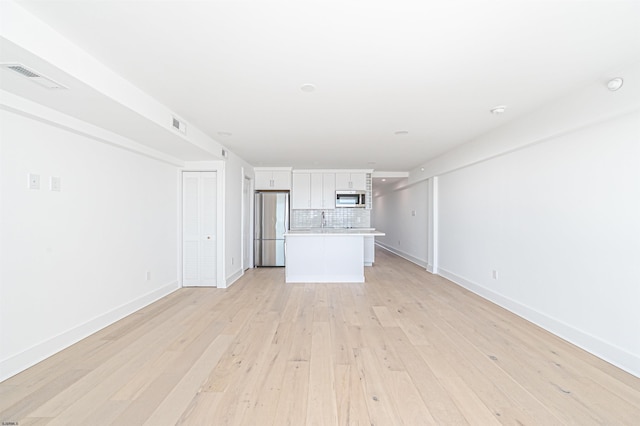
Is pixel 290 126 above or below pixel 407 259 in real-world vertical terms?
above

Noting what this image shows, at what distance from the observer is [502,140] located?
3.64 m

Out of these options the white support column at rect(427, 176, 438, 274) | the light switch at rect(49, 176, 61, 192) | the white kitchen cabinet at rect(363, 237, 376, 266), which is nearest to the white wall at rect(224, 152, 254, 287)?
the light switch at rect(49, 176, 61, 192)

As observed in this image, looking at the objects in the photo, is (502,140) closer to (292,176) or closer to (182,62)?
(182,62)

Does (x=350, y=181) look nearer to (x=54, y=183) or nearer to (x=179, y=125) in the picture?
(x=179, y=125)

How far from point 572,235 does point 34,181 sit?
5.07 meters

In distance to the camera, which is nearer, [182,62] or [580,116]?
[182,62]

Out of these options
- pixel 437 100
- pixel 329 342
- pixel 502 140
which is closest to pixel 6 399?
pixel 329 342

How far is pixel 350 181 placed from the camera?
7.02 meters

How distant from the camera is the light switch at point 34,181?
234 cm

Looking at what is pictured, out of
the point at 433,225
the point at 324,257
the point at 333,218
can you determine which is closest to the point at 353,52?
the point at 324,257

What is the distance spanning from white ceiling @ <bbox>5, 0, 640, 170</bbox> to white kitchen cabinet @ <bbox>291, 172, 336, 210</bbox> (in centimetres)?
364

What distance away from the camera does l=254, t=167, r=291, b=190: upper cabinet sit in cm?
672

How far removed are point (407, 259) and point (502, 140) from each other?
14.9ft

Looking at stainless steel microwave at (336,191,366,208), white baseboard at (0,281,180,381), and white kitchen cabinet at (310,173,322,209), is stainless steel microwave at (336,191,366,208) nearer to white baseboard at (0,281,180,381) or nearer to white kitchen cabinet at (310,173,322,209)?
white kitchen cabinet at (310,173,322,209)
